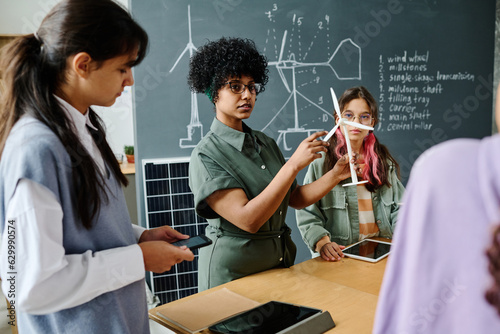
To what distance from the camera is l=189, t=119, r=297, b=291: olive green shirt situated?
1.50 m

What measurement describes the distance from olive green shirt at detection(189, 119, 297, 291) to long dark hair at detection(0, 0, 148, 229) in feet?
2.06

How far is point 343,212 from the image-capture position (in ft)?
6.47

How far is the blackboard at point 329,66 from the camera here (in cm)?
267

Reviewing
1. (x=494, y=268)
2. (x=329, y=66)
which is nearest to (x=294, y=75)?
(x=329, y=66)

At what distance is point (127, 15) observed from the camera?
3.10ft

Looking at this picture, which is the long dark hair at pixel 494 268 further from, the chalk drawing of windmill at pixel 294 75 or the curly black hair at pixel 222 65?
the chalk drawing of windmill at pixel 294 75

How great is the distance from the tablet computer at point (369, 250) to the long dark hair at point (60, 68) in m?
1.13

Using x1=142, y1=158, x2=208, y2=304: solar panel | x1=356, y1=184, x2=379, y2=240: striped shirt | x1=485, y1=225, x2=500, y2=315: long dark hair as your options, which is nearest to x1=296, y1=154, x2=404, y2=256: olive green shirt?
x1=356, y1=184, x2=379, y2=240: striped shirt

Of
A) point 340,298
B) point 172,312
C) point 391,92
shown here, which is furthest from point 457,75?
point 172,312

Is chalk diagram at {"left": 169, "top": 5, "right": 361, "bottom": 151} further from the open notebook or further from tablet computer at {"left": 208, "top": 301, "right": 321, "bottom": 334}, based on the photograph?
tablet computer at {"left": 208, "top": 301, "right": 321, "bottom": 334}

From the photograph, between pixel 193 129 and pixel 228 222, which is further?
pixel 193 129

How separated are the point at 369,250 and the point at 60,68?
4.58 feet

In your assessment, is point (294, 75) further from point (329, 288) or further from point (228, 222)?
point (329, 288)

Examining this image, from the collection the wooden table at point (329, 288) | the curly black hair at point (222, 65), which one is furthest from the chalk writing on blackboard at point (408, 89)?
the wooden table at point (329, 288)
